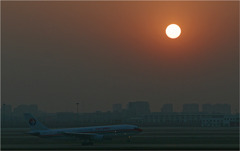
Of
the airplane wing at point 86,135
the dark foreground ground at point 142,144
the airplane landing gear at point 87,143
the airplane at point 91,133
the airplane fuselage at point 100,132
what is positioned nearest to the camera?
the dark foreground ground at point 142,144

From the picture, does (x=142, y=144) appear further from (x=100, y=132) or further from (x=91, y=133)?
(x=91, y=133)

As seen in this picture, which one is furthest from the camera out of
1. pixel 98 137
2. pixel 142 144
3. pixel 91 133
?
pixel 91 133

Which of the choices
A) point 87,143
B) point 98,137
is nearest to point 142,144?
point 98,137

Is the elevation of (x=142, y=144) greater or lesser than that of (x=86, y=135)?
lesser

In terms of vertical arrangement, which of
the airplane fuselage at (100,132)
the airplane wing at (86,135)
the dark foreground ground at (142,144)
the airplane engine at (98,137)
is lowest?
the dark foreground ground at (142,144)

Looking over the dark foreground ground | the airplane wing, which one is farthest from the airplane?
the dark foreground ground

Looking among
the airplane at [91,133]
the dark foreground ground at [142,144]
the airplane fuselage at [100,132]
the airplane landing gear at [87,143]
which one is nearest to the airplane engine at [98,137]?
the airplane at [91,133]

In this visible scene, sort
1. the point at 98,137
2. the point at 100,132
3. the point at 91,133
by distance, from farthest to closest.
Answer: the point at 91,133 < the point at 100,132 < the point at 98,137

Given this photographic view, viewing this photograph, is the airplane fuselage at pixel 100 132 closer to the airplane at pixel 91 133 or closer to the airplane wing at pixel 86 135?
the airplane at pixel 91 133

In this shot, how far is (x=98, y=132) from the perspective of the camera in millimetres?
89000

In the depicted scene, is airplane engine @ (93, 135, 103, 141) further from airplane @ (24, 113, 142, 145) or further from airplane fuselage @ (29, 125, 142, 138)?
airplane fuselage @ (29, 125, 142, 138)

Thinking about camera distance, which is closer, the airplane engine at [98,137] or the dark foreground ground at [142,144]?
the dark foreground ground at [142,144]

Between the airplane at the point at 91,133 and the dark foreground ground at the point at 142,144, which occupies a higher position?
the airplane at the point at 91,133

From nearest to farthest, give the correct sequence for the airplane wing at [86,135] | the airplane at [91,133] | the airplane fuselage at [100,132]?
the airplane wing at [86,135] < the airplane at [91,133] < the airplane fuselage at [100,132]
